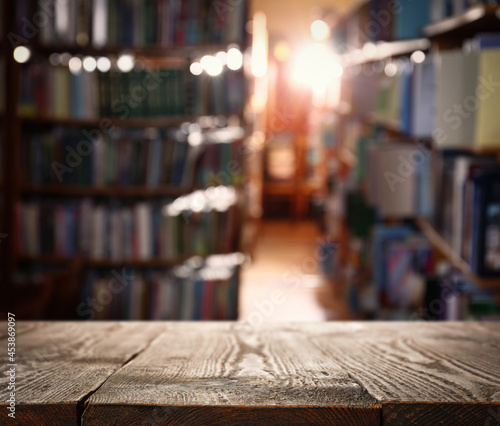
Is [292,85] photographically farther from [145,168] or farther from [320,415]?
[320,415]

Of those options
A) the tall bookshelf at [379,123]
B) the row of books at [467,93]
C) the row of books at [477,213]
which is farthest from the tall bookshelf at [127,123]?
the row of books at [477,213]

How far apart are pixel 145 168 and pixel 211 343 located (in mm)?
2932

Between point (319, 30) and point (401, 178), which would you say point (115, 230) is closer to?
point (401, 178)

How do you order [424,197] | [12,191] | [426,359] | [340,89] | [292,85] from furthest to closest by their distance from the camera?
[292,85] < [340,89] < [12,191] < [424,197] < [426,359]

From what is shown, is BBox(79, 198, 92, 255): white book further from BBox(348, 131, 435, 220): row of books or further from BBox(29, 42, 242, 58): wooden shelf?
BBox(348, 131, 435, 220): row of books

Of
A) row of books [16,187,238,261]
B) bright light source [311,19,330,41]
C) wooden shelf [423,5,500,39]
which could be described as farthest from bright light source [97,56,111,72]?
bright light source [311,19,330,41]

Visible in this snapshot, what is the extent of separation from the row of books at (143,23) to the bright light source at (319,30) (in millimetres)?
4900

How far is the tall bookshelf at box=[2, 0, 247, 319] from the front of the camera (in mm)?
3682

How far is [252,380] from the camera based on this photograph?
2.35 ft

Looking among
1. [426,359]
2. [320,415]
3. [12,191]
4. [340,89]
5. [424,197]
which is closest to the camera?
[320,415]

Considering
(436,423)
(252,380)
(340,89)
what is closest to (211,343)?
(252,380)

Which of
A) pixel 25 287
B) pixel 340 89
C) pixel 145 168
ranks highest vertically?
pixel 340 89

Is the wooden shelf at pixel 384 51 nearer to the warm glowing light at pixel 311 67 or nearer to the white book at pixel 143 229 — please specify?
the white book at pixel 143 229

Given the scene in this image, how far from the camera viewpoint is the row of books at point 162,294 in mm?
3777
